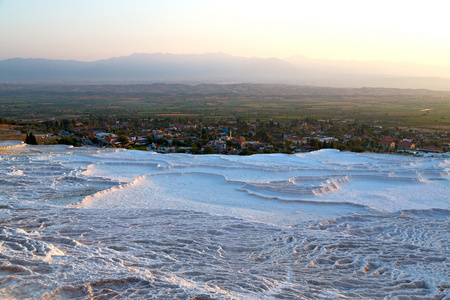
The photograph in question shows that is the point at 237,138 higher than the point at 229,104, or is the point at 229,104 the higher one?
the point at 229,104

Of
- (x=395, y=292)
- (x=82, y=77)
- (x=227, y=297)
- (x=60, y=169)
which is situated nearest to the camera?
(x=227, y=297)

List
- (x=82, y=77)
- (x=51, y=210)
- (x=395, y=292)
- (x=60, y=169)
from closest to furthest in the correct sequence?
(x=395, y=292), (x=51, y=210), (x=60, y=169), (x=82, y=77)

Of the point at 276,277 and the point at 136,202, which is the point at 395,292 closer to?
the point at 276,277

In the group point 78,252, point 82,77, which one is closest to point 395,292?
point 78,252

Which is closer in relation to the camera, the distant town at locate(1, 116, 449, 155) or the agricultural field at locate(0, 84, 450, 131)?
the distant town at locate(1, 116, 449, 155)

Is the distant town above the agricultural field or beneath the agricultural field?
beneath

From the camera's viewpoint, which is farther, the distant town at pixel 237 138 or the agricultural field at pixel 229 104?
the agricultural field at pixel 229 104

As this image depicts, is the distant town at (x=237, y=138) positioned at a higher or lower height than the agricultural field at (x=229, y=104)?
lower

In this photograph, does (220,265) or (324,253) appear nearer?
(220,265)
